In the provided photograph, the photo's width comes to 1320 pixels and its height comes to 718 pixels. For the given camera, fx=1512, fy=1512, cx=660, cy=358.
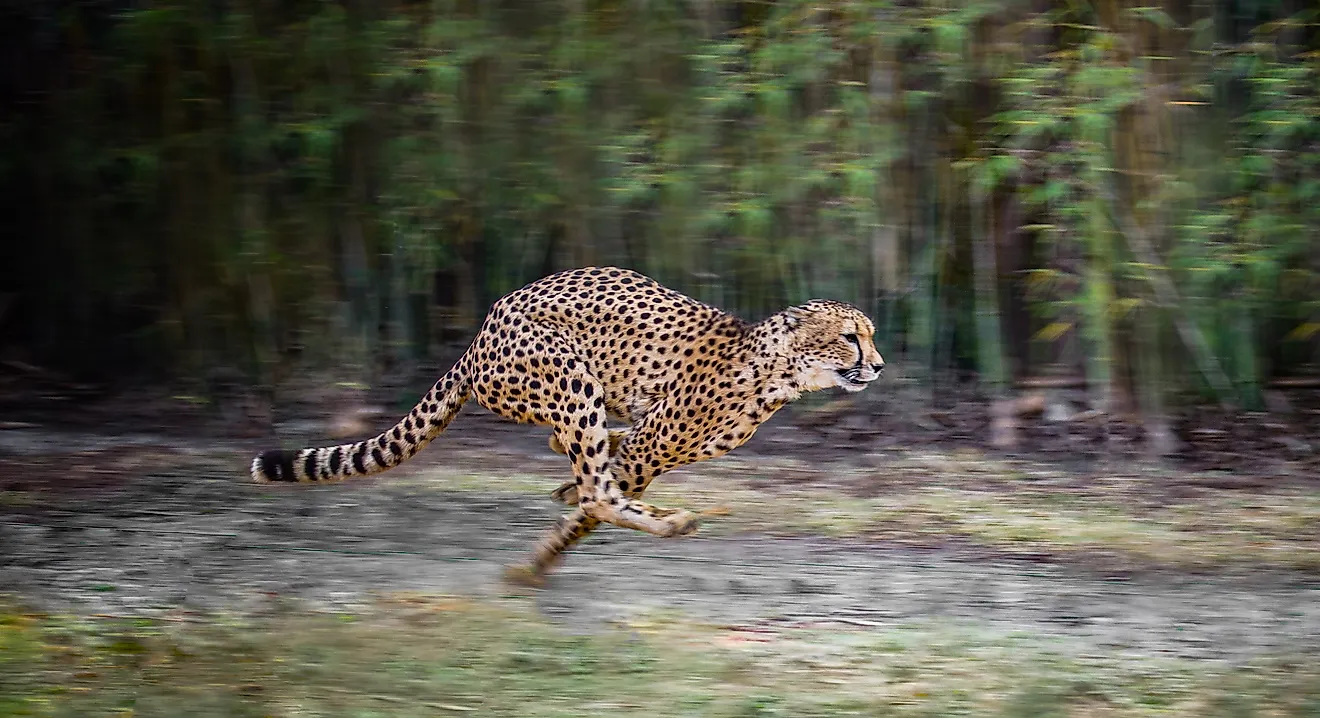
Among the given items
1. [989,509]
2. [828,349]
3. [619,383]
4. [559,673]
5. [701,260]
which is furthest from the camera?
[701,260]

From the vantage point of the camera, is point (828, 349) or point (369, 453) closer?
point (828, 349)

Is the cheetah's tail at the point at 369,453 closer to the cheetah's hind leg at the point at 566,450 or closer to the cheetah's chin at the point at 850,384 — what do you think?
the cheetah's hind leg at the point at 566,450

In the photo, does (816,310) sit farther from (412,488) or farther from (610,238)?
(610,238)

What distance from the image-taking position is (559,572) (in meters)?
4.28

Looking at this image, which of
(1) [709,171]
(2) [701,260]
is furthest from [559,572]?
(2) [701,260]

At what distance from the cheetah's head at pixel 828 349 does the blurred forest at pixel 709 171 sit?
7.20ft

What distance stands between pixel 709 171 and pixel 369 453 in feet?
8.84

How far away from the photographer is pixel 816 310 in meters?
4.24

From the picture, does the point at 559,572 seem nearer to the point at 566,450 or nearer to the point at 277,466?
the point at 566,450

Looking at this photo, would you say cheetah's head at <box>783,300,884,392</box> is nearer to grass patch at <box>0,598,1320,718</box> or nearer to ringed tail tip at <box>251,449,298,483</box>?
grass patch at <box>0,598,1320,718</box>

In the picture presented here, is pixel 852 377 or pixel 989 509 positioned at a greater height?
pixel 852 377

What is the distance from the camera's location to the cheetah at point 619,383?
418cm

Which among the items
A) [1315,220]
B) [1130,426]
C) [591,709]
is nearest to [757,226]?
[1130,426]

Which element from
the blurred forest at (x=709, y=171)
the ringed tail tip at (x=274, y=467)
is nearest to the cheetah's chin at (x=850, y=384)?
the ringed tail tip at (x=274, y=467)
